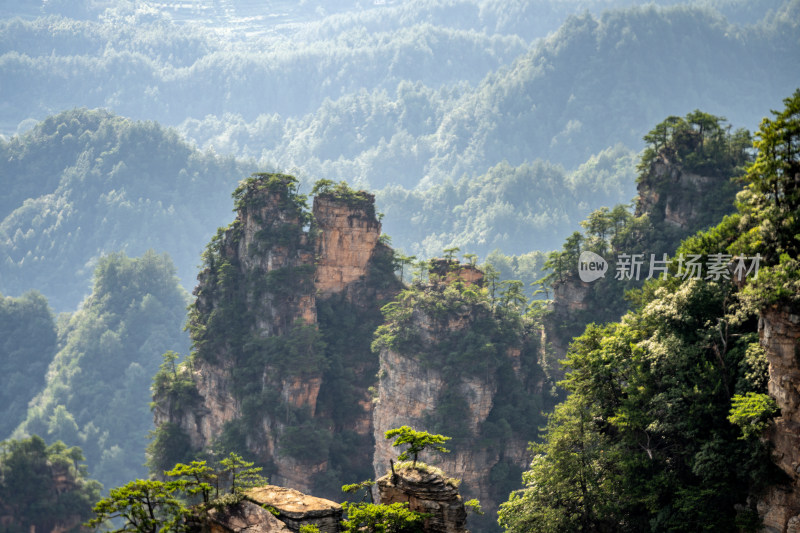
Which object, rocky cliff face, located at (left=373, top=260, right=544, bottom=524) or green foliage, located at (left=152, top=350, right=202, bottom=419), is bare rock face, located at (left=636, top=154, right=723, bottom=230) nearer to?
rocky cliff face, located at (left=373, top=260, right=544, bottom=524)

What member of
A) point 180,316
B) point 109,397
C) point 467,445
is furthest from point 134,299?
point 467,445

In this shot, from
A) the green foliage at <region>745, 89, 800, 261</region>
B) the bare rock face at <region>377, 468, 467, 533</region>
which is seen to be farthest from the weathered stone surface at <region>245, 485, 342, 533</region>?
the green foliage at <region>745, 89, 800, 261</region>

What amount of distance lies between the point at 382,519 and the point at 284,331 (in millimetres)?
33042

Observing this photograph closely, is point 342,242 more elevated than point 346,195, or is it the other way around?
point 346,195

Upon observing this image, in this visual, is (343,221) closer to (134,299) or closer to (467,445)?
(467,445)

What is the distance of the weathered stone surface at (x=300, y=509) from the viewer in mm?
22688

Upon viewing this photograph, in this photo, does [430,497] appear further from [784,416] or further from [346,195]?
[346,195]

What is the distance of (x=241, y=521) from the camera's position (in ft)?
73.2

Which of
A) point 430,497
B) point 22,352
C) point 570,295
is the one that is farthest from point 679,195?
point 22,352

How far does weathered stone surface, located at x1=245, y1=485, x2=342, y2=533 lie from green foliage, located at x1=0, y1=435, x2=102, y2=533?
37794mm

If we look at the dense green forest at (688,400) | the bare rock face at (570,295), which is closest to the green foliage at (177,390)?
the bare rock face at (570,295)

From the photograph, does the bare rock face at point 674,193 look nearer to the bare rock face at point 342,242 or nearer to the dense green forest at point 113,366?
the bare rock face at point 342,242

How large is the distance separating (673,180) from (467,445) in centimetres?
1826

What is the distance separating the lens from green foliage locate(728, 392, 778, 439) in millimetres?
24625
